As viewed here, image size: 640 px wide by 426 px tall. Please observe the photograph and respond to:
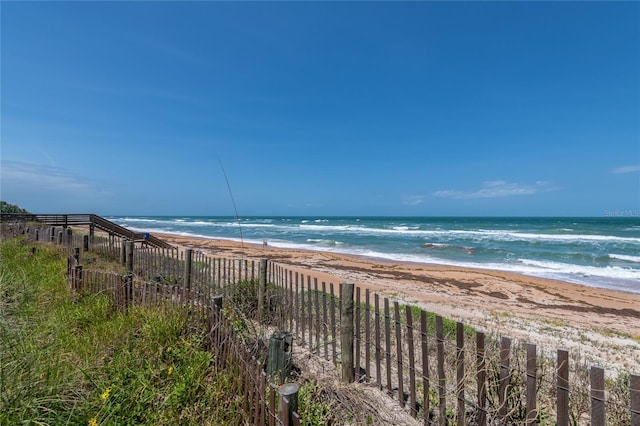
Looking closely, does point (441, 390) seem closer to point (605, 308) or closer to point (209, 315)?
point (209, 315)

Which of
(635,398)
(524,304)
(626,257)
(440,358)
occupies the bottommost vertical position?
(524,304)

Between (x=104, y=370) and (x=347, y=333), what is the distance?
9.49 ft

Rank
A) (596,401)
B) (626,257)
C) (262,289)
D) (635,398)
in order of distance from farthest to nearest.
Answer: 1. (626,257)
2. (262,289)
3. (596,401)
4. (635,398)

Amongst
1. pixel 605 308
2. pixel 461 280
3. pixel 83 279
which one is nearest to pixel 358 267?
pixel 461 280

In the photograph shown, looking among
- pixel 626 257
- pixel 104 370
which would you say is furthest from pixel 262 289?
pixel 626 257

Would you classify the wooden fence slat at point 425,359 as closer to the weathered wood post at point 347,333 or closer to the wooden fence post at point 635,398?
the weathered wood post at point 347,333

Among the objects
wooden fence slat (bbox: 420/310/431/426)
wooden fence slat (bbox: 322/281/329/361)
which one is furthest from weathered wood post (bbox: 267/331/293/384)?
wooden fence slat (bbox: 420/310/431/426)

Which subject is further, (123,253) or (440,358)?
(123,253)

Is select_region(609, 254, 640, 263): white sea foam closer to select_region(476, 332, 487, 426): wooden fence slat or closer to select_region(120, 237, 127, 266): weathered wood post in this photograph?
select_region(476, 332, 487, 426): wooden fence slat

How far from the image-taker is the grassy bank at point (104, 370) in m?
2.80

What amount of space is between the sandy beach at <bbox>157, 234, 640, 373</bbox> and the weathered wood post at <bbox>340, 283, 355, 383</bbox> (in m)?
3.49

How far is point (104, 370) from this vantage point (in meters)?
3.46

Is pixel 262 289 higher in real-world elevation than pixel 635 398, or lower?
lower

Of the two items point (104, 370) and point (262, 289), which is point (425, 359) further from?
point (262, 289)
